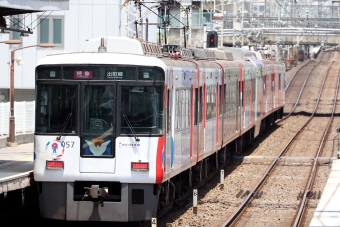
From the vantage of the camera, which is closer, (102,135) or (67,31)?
(102,135)

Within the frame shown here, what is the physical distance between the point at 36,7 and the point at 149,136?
439 centimetres

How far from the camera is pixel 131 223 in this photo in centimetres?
1324

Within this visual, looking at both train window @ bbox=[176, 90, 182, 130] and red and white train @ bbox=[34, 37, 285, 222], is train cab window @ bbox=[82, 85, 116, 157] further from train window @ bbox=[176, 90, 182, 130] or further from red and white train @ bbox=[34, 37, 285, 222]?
train window @ bbox=[176, 90, 182, 130]

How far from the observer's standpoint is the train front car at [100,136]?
39.2 ft

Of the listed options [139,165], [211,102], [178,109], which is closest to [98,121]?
[139,165]

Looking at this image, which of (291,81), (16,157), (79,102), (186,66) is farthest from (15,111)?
(291,81)

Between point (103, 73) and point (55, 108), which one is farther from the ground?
point (103, 73)

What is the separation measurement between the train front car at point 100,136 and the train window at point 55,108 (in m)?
0.01

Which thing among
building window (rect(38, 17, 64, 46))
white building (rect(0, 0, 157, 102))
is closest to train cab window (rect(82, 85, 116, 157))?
white building (rect(0, 0, 157, 102))

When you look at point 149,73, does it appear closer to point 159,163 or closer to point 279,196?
point 159,163

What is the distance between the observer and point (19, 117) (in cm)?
2558

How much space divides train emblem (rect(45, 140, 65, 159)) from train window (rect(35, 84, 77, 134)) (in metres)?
0.17

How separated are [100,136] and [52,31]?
24.1 meters

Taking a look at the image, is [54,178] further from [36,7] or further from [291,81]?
[291,81]
